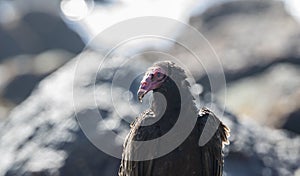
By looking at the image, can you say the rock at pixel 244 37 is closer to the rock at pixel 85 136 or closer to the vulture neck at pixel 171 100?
the rock at pixel 85 136

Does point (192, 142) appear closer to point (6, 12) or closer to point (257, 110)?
point (257, 110)

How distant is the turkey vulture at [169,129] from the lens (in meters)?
7.11

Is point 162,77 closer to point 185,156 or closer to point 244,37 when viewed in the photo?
point 185,156

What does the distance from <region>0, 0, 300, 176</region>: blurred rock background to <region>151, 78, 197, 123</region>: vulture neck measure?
211 centimetres

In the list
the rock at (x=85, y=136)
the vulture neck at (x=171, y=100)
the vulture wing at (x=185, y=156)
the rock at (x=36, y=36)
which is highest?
the rock at (x=36, y=36)

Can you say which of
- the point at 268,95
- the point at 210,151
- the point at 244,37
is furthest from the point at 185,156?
the point at 244,37

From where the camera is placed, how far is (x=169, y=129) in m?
7.20

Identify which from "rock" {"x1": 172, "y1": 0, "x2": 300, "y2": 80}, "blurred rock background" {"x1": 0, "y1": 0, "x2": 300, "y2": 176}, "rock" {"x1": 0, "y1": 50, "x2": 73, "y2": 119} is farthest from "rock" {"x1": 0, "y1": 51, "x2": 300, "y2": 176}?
"rock" {"x1": 172, "y1": 0, "x2": 300, "y2": 80}

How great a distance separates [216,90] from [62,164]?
12.0 ft

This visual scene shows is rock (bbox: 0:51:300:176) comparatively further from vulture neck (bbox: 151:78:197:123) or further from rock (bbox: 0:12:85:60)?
rock (bbox: 0:12:85:60)

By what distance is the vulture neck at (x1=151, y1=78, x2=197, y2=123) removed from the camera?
7299mm

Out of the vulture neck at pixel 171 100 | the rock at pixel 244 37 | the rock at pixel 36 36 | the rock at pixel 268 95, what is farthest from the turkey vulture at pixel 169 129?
the rock at pixel 36 36

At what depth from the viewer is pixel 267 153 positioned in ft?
31.6

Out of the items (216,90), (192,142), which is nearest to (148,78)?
(192,142)
